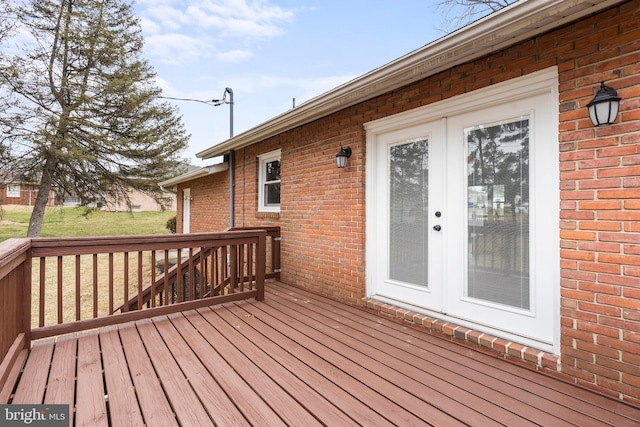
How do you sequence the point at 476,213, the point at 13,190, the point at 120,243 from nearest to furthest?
1. the point at 476,213
2. the point at 120,243
3. the point at 13,190

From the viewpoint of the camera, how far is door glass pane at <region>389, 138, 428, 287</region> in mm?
3021

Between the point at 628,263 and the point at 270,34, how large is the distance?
8903 millimetres

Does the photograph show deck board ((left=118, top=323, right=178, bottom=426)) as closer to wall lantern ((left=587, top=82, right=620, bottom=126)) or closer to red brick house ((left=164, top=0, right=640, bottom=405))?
red brick house ((left=164, top=0, right=640, bottom=405))

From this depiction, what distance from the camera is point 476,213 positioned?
260 centimetres

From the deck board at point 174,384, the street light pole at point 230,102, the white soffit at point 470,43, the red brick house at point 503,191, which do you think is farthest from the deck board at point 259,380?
the street light pole at point 230,102

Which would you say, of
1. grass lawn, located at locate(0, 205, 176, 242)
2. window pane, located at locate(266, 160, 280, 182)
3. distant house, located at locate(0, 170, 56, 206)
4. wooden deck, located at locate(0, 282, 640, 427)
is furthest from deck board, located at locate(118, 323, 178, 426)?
grass lawn, located at locate(0, 205, 176, 242)

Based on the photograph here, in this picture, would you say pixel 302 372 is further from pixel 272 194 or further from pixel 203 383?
pixel 272 194

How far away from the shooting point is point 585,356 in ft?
6.31

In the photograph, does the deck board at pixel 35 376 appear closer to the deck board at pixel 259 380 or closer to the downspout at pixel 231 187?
the deck board at pixel 259 380

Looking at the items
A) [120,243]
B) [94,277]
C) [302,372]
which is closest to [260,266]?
[120,243]

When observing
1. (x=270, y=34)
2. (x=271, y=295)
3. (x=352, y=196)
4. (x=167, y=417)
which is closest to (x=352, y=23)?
(x=270, y=34)

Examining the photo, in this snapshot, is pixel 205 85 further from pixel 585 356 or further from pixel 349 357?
pixel 585 356

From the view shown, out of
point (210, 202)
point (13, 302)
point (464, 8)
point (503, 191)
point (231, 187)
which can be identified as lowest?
point (13, 302)

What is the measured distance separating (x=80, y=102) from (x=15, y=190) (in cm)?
381
